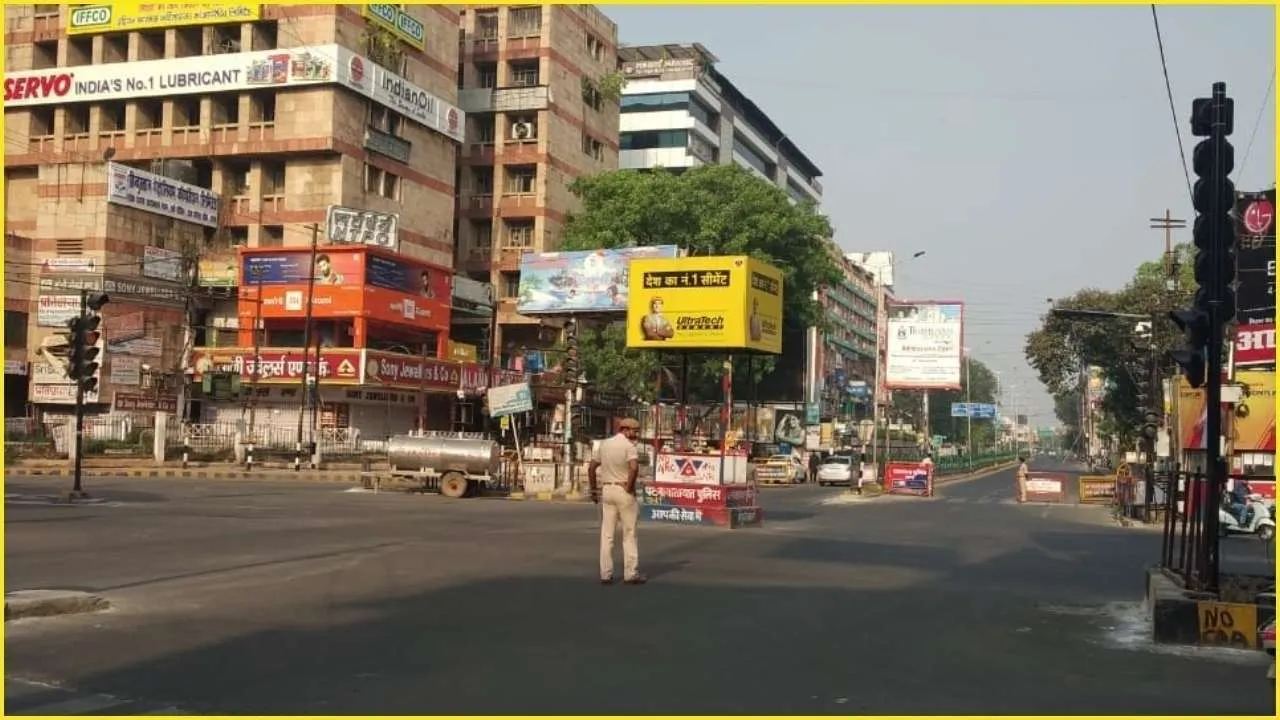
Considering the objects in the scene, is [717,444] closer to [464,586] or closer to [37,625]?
[464,586]

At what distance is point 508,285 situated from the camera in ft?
224

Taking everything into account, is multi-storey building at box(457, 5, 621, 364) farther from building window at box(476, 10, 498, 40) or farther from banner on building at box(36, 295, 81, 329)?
banner on building at box(36, 295, 81, 329)

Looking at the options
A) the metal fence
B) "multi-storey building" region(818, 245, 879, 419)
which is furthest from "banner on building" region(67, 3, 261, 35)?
the metal fence

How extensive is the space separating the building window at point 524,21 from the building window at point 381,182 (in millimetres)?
13912

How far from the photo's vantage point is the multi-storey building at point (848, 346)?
101375mm

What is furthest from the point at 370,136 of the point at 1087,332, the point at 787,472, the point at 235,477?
the point at 1087,332

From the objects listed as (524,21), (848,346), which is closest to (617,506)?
(524,21)

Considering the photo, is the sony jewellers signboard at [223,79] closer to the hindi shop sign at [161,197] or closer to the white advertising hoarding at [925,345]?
the hindi shop sign at [161,197]

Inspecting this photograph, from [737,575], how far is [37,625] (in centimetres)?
793

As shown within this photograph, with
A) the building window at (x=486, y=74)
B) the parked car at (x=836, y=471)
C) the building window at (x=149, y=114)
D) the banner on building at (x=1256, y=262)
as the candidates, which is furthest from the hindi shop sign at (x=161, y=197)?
the banner on building at (x=1256, y=262)

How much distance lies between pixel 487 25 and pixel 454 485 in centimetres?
4242

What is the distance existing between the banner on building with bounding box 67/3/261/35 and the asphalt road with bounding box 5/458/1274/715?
40.7 metres

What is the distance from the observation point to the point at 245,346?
5303 cm

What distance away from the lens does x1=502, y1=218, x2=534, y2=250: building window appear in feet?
220
